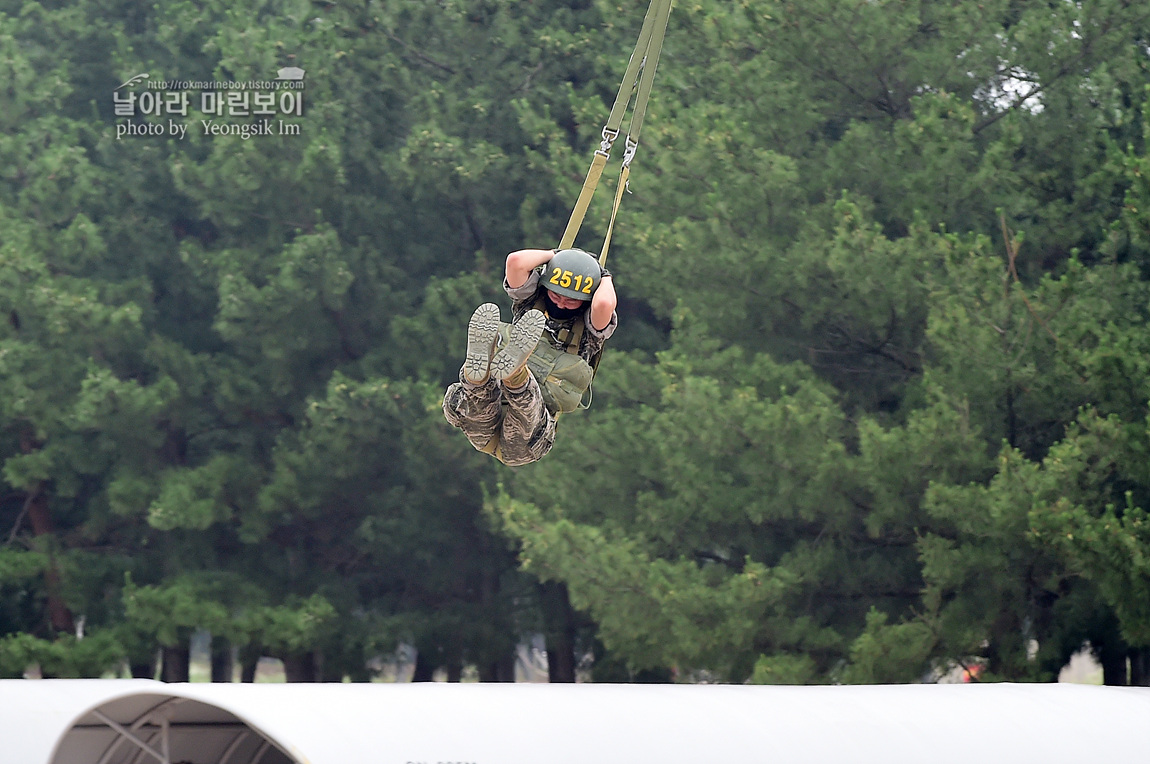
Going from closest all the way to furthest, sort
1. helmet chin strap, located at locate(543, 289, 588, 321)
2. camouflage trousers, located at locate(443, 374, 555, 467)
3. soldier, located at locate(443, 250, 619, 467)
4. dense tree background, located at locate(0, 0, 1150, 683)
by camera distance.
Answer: soldier, located at locate(443, 250, 619, 467)
camouflage trousers, located at locate(443, 374, 555, 467)
helmet chin strap, located at locate(543, 289, 588, 321)
dense tree background, located at locate(0, 0, 1150, 683)

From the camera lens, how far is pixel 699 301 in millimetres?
20844

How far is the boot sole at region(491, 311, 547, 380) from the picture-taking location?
7.77 metres

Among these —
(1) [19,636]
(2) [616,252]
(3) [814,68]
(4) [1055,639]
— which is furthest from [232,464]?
(4) [1055,639]

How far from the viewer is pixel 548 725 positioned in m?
8.91

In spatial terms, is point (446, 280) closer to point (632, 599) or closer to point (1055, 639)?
point (632, 599)

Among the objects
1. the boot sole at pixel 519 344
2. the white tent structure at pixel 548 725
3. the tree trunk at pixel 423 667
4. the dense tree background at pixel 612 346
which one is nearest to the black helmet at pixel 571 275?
the boot sole at pixel 519 344

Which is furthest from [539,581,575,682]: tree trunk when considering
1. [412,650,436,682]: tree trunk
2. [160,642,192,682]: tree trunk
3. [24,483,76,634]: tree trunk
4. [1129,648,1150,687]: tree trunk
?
[1129,648,1150,687]: tree trunk

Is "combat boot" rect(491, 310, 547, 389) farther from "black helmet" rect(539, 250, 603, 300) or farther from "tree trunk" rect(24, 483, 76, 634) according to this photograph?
"tree trunk" rect(24, 483, 76, 634)

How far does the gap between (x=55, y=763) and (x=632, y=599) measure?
11.0 metres

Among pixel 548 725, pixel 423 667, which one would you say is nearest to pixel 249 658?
pixel 423 667

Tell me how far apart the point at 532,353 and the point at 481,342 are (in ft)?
1.47

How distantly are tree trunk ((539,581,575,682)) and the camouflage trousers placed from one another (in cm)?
1656

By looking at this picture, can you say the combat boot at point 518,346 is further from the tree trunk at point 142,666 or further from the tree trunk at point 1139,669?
the tree trunk at point 142,666

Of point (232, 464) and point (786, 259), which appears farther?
point (232, 464)
